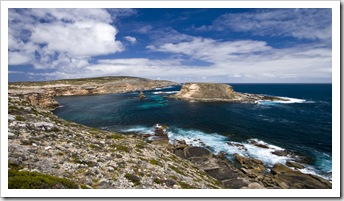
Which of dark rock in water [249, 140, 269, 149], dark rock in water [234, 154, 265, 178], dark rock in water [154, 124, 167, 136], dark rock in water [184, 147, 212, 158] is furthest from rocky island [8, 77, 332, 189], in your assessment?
dark rock in water [154, 124, 167, 136]

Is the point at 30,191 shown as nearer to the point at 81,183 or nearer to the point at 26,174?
the point at 26,174

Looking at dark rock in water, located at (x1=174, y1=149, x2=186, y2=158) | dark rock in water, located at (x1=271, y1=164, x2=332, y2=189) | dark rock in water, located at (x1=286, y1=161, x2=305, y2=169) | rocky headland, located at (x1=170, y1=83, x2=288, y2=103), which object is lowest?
dark rock in water, located at (x1=271, y1=164, x2=332, y2=189)

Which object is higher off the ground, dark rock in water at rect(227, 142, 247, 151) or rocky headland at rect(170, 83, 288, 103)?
rocky headland at rect(170, 83, 288, 103)

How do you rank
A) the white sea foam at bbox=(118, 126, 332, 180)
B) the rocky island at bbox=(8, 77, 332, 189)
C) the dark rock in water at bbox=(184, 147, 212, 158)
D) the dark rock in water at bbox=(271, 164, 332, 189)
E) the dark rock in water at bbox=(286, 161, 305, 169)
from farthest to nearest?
the dark rock in water at bbox=(184, 147, 212, 158) → the white sea foam at bbox=(118, 126, 332, 180) → the dark rock in water at bbox=(286, 161, 305, 169) → the dark rock in water at bbox=(271, 164, 332, 189) → the rocky island at bbox=(8, 77, 332, 189)

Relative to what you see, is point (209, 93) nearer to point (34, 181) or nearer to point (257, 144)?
point (257, 144)

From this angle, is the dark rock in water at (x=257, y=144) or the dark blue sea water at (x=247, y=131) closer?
the dark blue sea water at (x=247, y=131)

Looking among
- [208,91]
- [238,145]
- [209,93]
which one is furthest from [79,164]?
[208,91]

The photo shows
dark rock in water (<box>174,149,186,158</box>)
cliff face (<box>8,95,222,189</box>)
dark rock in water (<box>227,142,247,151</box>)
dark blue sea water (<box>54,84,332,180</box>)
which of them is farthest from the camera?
dark rock in water (<box>227,142,247,151</box>)

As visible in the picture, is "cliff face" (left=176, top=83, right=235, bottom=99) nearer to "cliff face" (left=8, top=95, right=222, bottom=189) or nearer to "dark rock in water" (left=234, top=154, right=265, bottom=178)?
"dark rock in water" (left=234, top=154, right=265, bottom=178)

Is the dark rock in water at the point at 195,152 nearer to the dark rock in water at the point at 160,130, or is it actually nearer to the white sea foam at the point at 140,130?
the dark rock in water at the point at 160,130

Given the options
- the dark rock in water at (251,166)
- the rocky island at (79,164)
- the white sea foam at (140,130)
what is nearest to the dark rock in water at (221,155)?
the dark rock in water at (251,166)

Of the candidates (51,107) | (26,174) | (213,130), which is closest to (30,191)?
(26,174)
